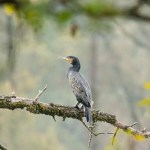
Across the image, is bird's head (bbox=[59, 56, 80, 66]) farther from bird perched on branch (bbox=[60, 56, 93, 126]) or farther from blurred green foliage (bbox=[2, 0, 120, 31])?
blurred green foliage (bbox=[2, 0, 120, 31])

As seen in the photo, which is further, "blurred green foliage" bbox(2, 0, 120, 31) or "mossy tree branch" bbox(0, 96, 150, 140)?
"mossy tree branch" bbox(0, 96, 150, 140)

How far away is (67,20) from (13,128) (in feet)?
102

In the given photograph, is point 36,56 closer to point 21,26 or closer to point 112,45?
point 112,45

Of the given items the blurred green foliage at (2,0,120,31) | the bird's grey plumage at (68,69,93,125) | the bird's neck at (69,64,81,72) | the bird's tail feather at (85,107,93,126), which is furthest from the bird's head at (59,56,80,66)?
the blurred green foliage at (2,0,120,31)

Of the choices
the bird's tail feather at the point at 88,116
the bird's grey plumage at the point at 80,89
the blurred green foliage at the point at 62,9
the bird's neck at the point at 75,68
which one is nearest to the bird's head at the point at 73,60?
the bird's neck at the point at 75,68

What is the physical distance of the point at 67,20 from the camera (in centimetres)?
162

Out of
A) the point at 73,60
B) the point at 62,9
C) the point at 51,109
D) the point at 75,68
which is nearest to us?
the point at 62,9

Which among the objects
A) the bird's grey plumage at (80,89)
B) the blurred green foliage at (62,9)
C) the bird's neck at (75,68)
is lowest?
the blurred green foliage at (62,9)

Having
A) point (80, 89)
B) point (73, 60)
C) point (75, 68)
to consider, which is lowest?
point (80, 89)

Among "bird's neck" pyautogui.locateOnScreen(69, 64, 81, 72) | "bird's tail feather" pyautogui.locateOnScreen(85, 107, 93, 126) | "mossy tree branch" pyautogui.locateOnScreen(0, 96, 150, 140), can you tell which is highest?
"bird's neck" pyautogui.locateOnScreen(69, 64, 81, 72)

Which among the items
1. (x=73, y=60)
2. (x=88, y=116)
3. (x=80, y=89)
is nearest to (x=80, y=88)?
(x=80, y=89)

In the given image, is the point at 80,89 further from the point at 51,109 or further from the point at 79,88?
the point at 51,109

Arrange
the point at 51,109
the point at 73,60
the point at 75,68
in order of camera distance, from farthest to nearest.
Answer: the point at 73,60 < the point at 75,68 < the point at 51,109

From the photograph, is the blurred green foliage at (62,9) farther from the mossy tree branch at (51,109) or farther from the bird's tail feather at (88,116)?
the bird's tail feather at (88,116)
